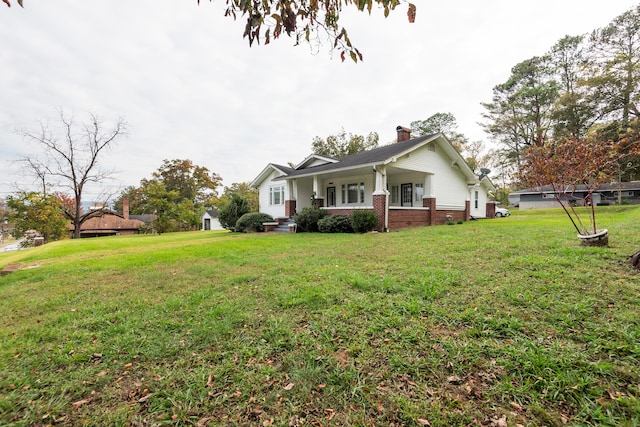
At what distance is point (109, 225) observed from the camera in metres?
36.9

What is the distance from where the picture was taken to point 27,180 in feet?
75.2

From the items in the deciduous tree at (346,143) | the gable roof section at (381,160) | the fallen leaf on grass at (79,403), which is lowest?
the fallen leaf on grass at (79,403)

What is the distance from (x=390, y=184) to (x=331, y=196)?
4.15 metres

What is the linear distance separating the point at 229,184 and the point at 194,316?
5021 cm

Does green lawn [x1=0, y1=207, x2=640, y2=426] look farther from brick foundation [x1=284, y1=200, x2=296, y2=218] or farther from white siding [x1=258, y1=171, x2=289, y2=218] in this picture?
white siding [x1=258, y1=171, x2=289, y2=218]

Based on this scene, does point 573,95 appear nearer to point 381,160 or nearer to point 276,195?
point 381,160

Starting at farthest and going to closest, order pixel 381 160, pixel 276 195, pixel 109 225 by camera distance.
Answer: pixel 109 225 → pixel 276 195 → pixel 381 160

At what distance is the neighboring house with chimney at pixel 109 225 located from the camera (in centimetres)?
3572

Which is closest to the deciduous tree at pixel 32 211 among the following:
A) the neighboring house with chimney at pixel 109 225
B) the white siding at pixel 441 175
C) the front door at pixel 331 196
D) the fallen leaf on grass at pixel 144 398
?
the neighboring house with chimney at pixel 109 225

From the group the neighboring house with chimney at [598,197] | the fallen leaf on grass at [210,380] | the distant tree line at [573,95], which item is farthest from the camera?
the neighboring house with chimney at [598,197]

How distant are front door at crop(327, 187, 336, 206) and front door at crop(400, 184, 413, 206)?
451cm

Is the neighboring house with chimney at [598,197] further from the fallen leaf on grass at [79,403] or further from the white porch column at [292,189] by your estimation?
the fallen leaf on grass at [79,403]

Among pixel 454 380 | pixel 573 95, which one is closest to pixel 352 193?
pixel 454 380

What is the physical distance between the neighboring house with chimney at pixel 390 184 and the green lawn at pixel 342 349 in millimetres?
8652
